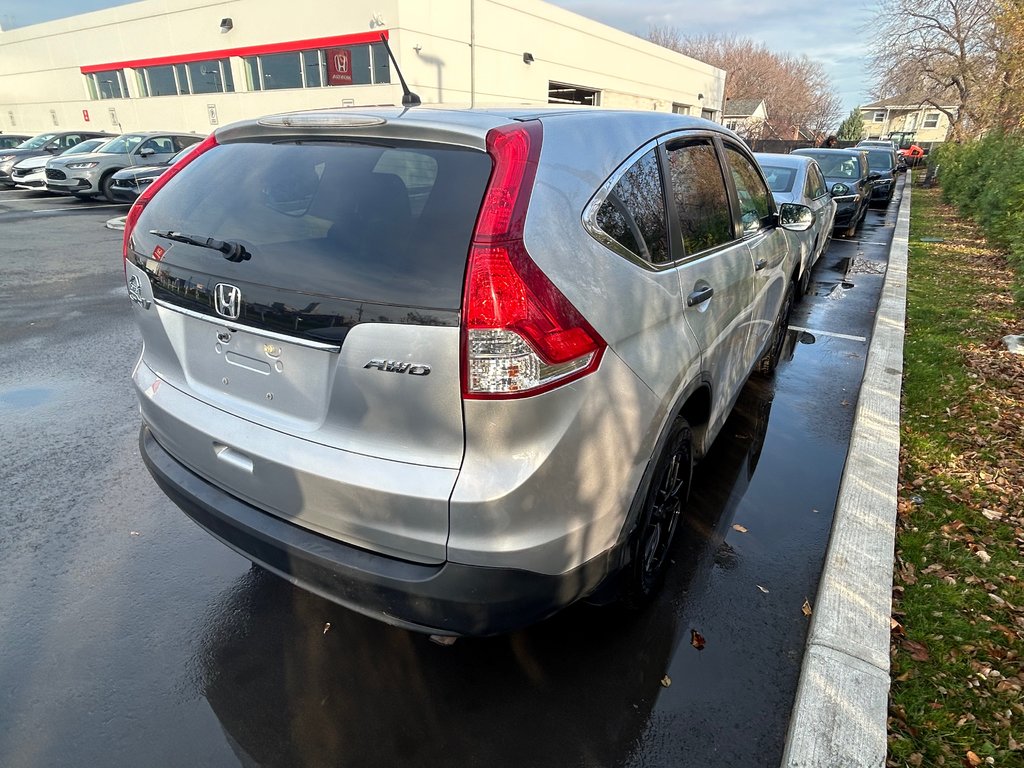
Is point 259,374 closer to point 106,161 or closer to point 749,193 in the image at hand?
point 749,193

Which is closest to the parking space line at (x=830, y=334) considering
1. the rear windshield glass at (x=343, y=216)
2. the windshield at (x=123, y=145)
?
Result: the rear windshield glass at (x=343, y=216)

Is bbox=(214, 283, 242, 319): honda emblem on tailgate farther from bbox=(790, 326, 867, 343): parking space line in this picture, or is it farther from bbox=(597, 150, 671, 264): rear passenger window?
bbox=(790, 326, 867, 343): parking space line

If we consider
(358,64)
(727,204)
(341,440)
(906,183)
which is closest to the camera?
(341,440)

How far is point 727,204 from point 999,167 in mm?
13250

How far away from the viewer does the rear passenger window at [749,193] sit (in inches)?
138

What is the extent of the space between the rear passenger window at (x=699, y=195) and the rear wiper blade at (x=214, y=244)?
168 centimetres

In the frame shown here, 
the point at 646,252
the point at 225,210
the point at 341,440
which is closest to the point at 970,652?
the point at 646,252

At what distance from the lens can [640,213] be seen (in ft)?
7.41

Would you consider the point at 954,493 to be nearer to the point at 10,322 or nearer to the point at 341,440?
the point at 341,440

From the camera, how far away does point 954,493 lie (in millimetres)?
3453

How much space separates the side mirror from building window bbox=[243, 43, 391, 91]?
→ 22.0m

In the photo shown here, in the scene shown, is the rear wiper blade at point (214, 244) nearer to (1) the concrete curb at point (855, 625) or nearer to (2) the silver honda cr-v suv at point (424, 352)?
(2) the silver honda cr-v suv at point (424, 352)

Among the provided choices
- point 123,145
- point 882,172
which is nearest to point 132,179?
point 123,145

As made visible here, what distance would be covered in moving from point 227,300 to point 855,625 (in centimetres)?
264
